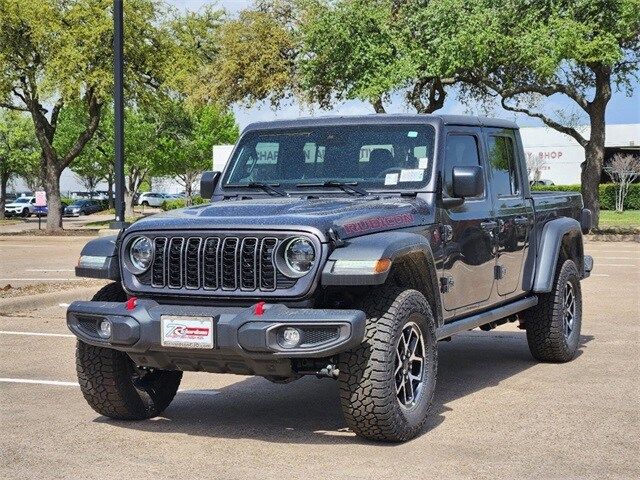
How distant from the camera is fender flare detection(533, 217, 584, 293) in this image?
29.6 feet

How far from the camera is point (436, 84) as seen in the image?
1251 inches

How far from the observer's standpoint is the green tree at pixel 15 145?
66812 mm

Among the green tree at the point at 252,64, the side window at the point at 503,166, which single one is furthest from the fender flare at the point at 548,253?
the green tree at the point at 252,64

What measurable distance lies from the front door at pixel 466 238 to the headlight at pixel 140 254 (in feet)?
6.36

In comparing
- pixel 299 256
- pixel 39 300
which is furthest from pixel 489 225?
pixel 39 300

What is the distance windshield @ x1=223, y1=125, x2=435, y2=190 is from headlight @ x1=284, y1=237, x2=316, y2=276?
1426mm

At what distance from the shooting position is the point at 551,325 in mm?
9242

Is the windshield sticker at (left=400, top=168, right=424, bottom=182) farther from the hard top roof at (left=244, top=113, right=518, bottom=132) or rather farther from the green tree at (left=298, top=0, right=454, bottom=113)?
the green tree at (left=298, top=0, right=454, bottom=113)

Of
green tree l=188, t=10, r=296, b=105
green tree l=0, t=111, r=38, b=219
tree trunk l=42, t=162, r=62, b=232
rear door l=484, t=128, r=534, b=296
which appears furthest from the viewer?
green tree l=0, t=111, r=38, b=219

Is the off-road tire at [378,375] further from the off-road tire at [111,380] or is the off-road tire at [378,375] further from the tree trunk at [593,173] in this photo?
the tree trunk at [593,173]

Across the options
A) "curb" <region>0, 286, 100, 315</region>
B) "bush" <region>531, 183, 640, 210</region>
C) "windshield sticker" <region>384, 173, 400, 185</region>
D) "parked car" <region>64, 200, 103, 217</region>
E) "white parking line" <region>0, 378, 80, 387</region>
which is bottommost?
"parked car" <region>64, 200, 103, 217</region>

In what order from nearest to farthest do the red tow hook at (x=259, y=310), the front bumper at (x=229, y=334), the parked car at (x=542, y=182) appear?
the front bumper at (x=229, y=334) < the red tow hook at (x=259, y=310) < the parked car at (x=542, y=182)

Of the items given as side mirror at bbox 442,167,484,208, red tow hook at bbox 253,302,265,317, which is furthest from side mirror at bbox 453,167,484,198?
red tow hook at bbox 253,302,265,317

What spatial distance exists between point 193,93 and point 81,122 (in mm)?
34956
